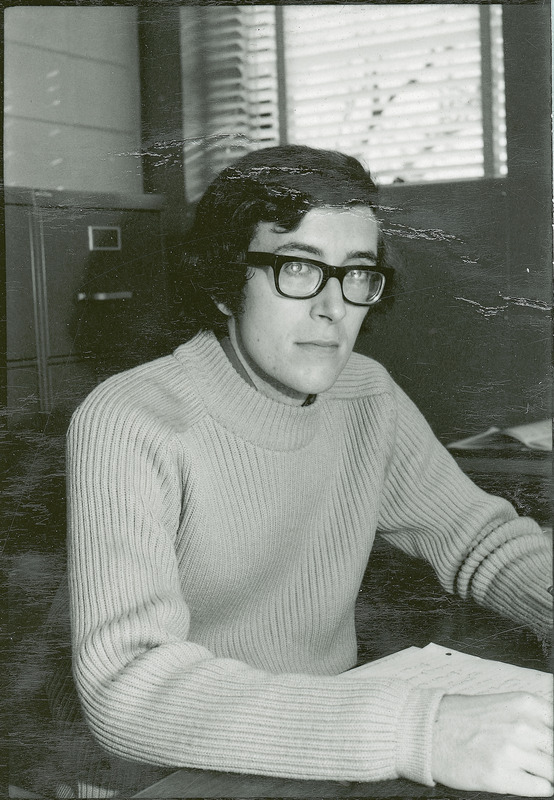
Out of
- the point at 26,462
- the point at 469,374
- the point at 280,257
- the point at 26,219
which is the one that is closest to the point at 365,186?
the point at 280,257

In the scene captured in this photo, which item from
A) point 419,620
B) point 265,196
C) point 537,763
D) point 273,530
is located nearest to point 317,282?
point 265,196

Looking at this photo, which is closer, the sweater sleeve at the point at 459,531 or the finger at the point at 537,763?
the finger at the point at 537,763

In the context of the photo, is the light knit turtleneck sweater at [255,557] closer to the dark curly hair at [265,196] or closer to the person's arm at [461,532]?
the person's arm at [461,532]

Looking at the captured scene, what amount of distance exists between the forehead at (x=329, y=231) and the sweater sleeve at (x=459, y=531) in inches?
9.0

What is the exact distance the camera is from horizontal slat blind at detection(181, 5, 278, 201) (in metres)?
0.94

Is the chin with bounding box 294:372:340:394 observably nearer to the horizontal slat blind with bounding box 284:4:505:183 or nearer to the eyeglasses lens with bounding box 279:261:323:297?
the eyeglasses lens with bounding box 279:261:323:297

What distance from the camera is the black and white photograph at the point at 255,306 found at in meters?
0.94

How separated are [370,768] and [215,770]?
6.3 inches

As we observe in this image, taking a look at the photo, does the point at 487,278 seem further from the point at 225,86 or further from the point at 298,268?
the point at 225,86

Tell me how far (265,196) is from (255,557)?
50 cm

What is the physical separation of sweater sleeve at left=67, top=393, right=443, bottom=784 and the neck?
209 mm

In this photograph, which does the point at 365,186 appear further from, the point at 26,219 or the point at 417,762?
the point at 417,762

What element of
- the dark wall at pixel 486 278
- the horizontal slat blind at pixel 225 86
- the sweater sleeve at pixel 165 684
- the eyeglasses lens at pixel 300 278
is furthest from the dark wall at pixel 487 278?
the sweater sleeve at pixel 165 684

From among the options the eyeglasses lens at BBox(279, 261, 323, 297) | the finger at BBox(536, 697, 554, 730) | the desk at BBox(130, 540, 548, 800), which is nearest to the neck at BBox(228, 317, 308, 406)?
the eyeglasses lens at BBox(279, 261, 323, 297)
